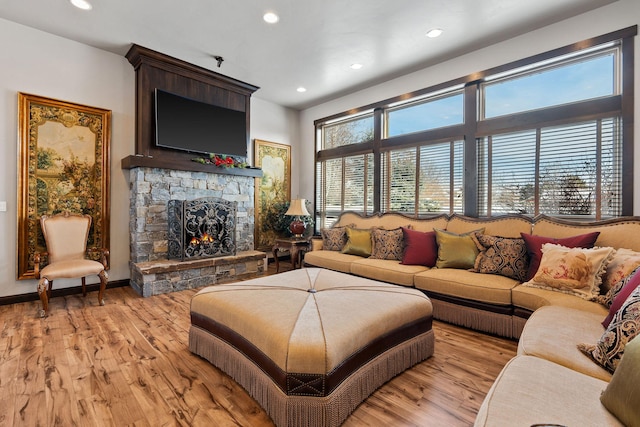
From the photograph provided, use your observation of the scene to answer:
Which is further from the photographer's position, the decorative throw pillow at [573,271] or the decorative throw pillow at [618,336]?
the decorative throw pillow at [573,271]

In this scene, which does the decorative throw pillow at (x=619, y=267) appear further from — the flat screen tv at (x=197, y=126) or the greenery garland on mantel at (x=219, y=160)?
the flat screen tv at (x=197, y=126)

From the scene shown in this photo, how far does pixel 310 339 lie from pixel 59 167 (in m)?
3.88

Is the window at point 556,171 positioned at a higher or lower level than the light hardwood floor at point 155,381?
higher

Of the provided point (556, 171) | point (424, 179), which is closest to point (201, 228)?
point (424, 179)

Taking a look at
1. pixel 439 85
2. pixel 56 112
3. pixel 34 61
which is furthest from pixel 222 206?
pixel 439 85

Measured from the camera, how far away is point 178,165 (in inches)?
165

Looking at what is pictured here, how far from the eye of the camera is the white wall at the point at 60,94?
3344mm

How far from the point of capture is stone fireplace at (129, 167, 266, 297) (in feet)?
12.9

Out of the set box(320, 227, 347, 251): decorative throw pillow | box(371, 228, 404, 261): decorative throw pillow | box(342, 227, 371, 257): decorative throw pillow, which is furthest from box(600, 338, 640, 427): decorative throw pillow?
box(320, 227, 347, 251): decorative throw pillow

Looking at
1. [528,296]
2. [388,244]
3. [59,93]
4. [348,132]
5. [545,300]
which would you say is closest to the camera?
[545,300]

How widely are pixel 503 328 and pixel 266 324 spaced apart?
2.05m

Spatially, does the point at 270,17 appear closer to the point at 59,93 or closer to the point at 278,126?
the point at 59,93

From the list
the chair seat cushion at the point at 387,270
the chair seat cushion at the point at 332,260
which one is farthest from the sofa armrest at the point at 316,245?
the chair seat cushion at the point at 387,270

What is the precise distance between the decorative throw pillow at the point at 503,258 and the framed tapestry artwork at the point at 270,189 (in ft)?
11.8
